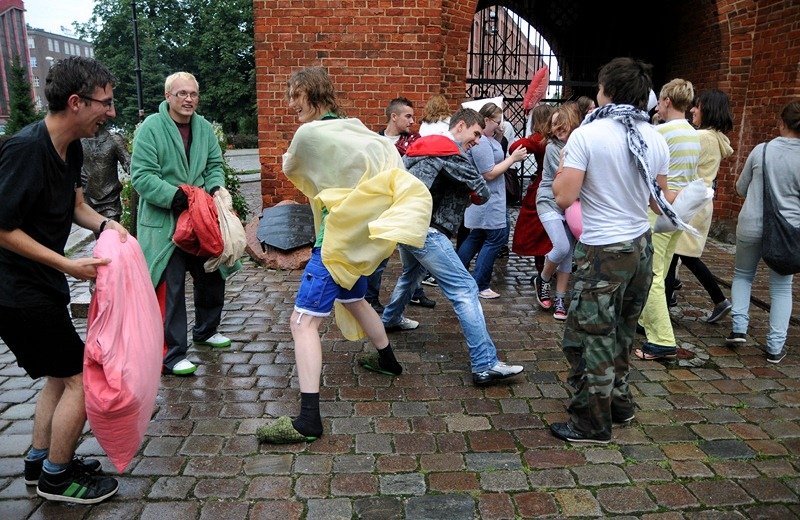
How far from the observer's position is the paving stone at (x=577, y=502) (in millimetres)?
2785

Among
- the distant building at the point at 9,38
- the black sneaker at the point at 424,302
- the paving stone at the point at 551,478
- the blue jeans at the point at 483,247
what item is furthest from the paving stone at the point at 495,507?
the distant building at the point at 9,38

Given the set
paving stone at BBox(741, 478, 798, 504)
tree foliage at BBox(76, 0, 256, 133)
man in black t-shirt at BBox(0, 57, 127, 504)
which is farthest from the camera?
tree foliage at BBox(76, 0, 256, 133)

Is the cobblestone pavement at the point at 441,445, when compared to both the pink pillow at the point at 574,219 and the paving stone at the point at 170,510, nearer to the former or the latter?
the paving stone at the point at 170,510

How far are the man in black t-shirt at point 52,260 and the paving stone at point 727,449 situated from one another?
291 centimetres

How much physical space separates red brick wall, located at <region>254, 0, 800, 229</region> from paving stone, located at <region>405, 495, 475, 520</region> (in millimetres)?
5789

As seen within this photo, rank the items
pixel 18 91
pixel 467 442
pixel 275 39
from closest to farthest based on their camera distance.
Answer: pixel 467 442 < pixel 275 39 < pixel 18 91

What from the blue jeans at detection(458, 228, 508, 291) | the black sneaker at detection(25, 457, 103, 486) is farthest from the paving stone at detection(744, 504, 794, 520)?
the blue jeans at detection(458, 228, 508, 291)

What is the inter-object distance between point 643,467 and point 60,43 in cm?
12370

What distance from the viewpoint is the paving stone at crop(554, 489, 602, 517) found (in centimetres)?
279

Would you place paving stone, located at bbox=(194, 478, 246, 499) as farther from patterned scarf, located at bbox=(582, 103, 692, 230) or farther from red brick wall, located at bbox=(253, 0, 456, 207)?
red brick wall, located at bbox=(253, 0, 456, 207)

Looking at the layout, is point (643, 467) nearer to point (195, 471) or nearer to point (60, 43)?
point (195, 471)

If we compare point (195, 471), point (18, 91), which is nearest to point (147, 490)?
point (195, 471)

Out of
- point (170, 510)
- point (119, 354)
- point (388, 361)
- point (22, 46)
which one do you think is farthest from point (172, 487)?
point (22, 46)

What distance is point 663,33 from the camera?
10.8 metres
